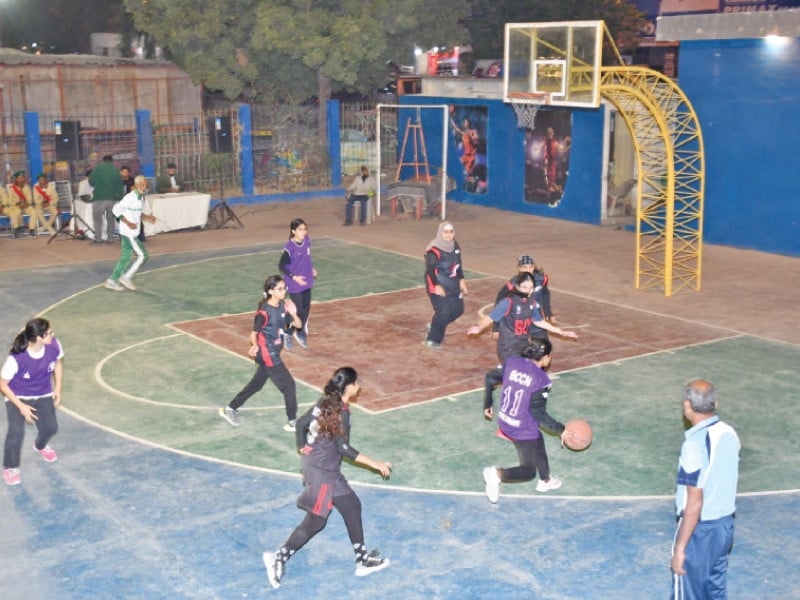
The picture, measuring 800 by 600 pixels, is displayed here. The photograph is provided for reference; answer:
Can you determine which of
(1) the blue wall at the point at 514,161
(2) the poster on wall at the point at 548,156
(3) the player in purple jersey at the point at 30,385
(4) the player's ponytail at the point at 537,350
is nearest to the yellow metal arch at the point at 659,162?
(1) the blue wall at the point at 514,161

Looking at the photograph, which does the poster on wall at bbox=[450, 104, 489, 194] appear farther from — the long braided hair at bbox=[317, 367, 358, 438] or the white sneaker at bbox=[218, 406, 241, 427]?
the long braided hair at bbox=[317, 367, 358, 438]

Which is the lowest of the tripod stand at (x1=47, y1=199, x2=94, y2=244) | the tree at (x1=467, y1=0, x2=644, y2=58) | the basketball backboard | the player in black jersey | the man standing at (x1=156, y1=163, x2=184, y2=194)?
the tripod stand at (x1=47, y1=199, x2=94, y2=244)

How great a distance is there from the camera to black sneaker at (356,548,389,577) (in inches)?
343

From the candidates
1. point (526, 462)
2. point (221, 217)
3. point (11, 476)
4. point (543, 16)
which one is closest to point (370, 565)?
point (526, 462)

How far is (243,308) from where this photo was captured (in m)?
18.3

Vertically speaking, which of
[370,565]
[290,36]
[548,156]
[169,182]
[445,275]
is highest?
[290,36]

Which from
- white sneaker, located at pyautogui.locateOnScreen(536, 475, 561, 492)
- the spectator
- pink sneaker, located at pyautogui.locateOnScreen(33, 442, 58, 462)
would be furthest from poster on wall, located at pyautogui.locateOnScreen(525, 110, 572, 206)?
pink sneaker, located at pyautogui.locateOnScreen(33, 442, 58, 462)

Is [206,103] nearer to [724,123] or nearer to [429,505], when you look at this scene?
[724,123]

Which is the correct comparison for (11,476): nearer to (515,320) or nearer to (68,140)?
(515,320)

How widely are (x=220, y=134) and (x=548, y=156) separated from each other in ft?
30.1

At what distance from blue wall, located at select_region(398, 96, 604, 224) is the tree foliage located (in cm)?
268

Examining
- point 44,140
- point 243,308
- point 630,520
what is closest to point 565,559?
point 630,520

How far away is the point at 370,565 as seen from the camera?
876 cm

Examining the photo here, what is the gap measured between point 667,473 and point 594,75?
407 inches
